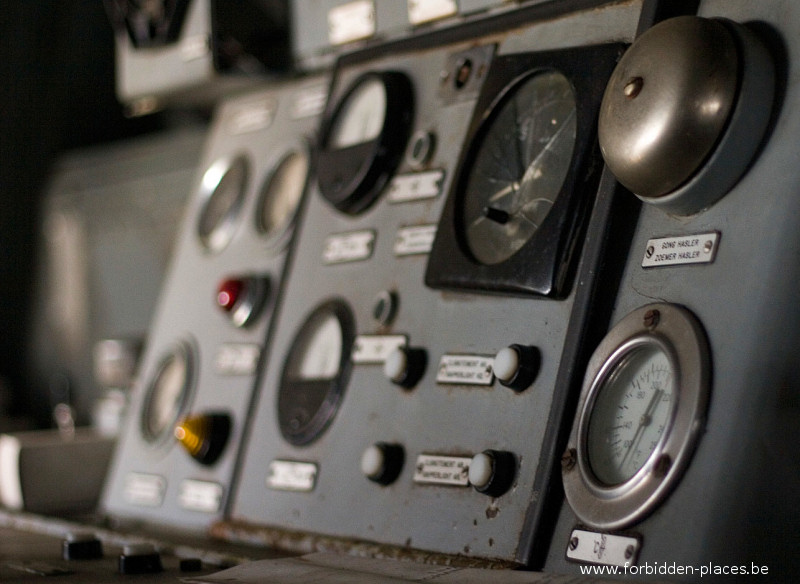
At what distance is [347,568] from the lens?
1.25 m

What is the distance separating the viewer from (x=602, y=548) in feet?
4.00

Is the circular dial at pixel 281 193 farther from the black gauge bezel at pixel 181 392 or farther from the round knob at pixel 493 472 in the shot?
the round knob at pixel 493 472

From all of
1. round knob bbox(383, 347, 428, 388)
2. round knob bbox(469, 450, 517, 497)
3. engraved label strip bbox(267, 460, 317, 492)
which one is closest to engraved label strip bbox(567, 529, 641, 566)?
round knob bbox(469, 450, 517, 497)

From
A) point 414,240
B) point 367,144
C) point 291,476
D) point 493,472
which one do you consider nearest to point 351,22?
point 367,144

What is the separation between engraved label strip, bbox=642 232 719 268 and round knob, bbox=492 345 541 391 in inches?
7.9

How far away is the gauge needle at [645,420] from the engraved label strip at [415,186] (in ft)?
1.98

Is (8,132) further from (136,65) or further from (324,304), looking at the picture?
(324,304)

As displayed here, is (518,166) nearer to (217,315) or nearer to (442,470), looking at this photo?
(442,470)

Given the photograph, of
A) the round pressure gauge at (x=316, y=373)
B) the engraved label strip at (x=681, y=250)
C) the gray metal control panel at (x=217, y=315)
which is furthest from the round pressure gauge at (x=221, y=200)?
the engraved label strip at (x=681, y=250)

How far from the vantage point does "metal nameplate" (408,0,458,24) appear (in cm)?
179

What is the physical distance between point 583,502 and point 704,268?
1.08 feet

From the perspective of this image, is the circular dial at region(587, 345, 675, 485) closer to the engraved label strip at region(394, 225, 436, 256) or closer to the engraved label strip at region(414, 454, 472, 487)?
the engraved label strip at region(414, 454, 472, 487)

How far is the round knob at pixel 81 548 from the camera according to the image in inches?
62.0

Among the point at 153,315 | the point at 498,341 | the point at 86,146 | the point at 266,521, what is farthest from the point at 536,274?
the point at 86,146
